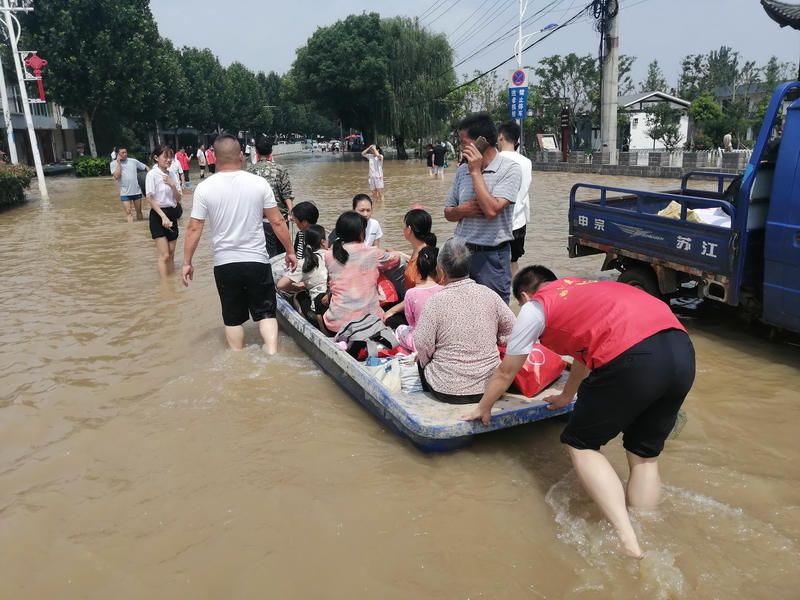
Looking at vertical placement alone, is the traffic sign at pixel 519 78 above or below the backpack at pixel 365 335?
above

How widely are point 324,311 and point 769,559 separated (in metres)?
3.65

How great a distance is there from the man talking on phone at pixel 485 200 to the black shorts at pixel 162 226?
5.08m

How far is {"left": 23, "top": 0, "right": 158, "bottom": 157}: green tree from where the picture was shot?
30.4 m

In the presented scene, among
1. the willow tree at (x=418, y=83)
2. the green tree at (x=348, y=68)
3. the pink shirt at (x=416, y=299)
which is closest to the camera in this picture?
the pink shirt at (x=416, y=299)

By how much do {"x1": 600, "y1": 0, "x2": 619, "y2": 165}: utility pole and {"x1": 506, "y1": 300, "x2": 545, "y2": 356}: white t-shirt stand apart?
2402cm

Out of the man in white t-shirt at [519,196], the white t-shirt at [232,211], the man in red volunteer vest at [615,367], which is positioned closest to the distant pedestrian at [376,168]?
the man in white t-shirt at [519,196]

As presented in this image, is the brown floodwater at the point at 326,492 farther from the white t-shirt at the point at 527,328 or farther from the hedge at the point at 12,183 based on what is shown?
the hedge at the point at 12,183

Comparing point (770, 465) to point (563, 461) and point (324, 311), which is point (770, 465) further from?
point (324, 311)

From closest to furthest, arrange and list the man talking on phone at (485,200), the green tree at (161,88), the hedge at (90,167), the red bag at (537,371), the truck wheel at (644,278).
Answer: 1. the red bag at (537,371)
2. the man talking on phone at (485,200)
3. the truck wheel at (644,278)
4. the hedge at (90,167)
5. the green tree at (161,88)

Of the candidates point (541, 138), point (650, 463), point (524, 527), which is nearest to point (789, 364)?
point (650, 463)

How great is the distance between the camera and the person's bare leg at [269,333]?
5.49m

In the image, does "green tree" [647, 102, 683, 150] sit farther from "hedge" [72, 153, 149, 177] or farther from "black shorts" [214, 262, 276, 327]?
"black shorts" [214, 262, 276, 327]

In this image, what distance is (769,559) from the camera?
2996 millimetres

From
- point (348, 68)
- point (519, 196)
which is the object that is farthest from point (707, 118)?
point (519, 196)
